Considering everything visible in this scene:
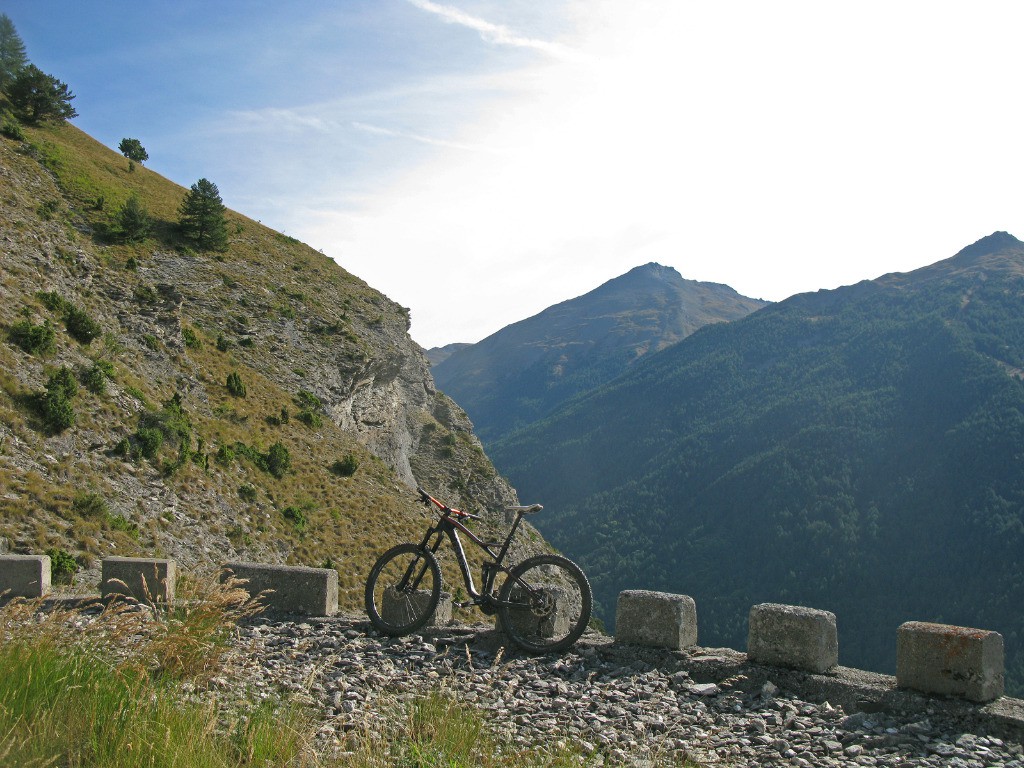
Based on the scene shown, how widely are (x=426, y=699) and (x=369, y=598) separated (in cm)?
337

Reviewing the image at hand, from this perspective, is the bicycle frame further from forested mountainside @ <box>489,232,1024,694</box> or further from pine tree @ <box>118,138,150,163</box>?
forested mountainside @ <box>489,232,1024,694</box>

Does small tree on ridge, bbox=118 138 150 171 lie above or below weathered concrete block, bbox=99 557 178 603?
above

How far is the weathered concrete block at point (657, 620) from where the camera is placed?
7480 mm

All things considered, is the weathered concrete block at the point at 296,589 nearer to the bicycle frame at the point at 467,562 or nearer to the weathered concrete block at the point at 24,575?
the bicycle frame at the point at 467,562

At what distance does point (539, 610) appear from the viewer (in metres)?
7.83

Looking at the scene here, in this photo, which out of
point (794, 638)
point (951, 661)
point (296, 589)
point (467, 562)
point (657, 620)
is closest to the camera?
point (951, 661)

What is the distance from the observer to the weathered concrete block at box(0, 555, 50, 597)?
9.00 meters

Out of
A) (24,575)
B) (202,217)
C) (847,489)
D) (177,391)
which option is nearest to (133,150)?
(202,217)

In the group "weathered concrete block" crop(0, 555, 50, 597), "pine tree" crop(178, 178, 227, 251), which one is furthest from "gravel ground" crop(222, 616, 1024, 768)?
"pine tree" crop(178, 178, 227, 251)

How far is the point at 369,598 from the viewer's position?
8711mm

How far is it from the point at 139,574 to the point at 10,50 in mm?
61090

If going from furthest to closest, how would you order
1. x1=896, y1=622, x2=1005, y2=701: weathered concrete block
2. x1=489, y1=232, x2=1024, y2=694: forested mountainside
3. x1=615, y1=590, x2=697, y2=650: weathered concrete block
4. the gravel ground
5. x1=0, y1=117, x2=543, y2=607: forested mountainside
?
x1=489, y1=232, x2=1024, y2=694: forested mountainside, x1=0, y1=117, x2=543, y2=607: forested mountainside, x1=615, y1=590, x2=697, y2=650: weathered concrete block, x1=896, y1=622, x2=1005, y2=701: weathered concrete block, the gravel ground

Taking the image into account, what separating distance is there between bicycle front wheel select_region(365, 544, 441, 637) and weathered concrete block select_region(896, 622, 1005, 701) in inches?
185

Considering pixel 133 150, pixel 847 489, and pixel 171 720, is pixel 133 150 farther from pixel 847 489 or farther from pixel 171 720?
pixel 847 489
